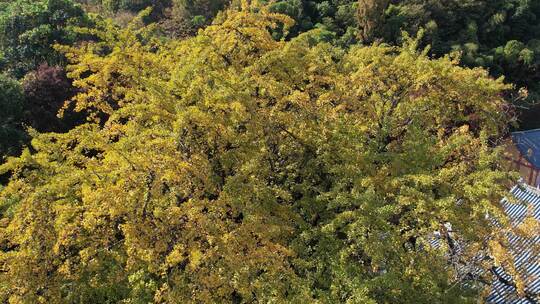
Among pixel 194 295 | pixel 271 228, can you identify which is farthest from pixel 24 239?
pixel 271 228

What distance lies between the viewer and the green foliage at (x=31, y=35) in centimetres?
1831

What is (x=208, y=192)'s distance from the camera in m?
7.73

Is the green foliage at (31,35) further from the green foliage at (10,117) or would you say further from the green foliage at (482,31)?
the green foliage at (482,31)

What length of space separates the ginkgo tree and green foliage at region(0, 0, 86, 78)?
9657 mm

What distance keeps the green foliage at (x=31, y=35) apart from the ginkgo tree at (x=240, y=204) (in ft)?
31.7

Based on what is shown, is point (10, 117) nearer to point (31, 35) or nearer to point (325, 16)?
point (31, 35)

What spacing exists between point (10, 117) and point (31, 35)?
449cm

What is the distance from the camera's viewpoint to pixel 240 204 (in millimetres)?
7172

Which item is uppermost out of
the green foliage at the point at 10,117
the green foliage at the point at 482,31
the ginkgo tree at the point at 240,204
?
the ginkgo tree at the point at 240,204

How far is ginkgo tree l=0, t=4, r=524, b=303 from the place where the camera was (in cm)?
678

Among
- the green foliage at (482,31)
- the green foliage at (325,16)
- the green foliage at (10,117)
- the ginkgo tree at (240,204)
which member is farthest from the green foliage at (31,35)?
the green foliage at (482,31)

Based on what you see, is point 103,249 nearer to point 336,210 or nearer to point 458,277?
point 336,210

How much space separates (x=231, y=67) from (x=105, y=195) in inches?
156

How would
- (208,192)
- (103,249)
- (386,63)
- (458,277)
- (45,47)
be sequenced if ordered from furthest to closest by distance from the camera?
(45,47), (386,63), (458,277), (208,192), (103,249)
